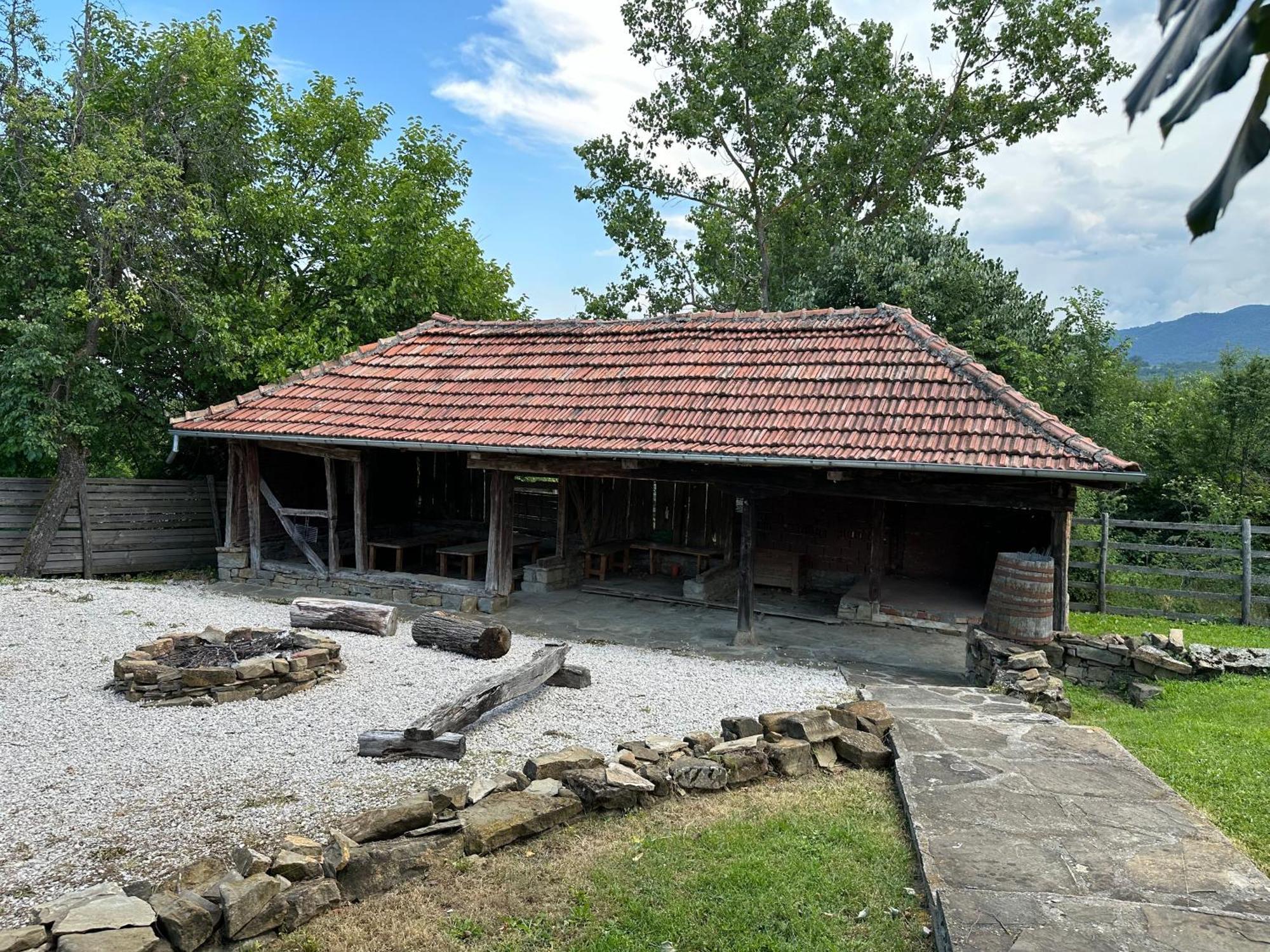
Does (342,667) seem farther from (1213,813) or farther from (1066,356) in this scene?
(1066,356)

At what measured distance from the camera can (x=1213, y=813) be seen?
4.75 meters

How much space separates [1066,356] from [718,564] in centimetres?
865

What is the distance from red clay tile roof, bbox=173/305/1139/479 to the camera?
29.0ft

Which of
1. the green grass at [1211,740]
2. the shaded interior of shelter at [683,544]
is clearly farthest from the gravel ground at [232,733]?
the shaded interior of shelter at [683,544]

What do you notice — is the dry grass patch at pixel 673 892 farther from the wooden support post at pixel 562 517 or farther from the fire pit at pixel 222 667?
the wooden support post at pixel 562 517

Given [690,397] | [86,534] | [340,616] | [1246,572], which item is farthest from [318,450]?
[1246,572]

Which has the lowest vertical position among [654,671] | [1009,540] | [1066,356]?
[654,671]

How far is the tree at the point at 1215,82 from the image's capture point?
3.28 feet

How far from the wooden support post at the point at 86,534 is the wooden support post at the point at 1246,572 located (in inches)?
665

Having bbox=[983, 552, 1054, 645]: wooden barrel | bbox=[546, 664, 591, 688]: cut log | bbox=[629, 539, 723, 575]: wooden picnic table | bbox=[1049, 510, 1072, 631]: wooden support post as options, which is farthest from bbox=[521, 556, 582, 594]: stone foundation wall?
bbox=[1049, 510, 1072, 631]: wooden support post

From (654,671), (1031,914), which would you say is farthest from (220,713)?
A: (1031,914)

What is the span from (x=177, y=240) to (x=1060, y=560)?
1377cm

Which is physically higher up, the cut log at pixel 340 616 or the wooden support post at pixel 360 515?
the wooden support post at pixel 360 515

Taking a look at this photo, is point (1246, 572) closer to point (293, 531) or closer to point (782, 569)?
point (782, 569)
